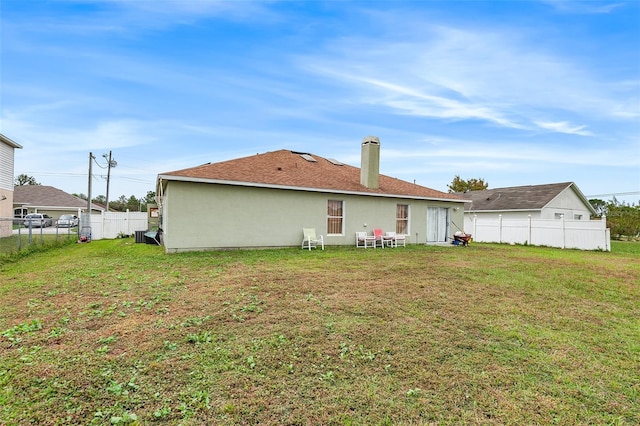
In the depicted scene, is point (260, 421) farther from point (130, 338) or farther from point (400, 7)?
point (400, 7)

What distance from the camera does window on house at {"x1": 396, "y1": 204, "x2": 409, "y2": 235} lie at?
15883mm

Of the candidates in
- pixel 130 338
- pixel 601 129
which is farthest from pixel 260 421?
pixel 601 129

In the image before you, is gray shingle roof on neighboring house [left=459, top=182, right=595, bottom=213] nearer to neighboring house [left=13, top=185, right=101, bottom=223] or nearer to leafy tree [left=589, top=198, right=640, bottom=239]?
leafy tree [left=589, top=198, right=640, bottom=239]

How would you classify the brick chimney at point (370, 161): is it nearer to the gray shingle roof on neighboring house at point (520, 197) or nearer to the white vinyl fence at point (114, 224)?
the white vinyl fence at point (114, 224)

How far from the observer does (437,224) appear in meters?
17.2

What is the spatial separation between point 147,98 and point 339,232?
1029 centimetres

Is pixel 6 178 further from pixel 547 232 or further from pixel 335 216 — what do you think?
pixel 547 232

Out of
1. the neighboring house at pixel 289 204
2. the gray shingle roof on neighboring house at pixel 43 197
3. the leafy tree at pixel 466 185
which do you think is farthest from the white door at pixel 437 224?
the gray shingle roof on neighboring house at pixel 43 197

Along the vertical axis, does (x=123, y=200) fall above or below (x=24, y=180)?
below

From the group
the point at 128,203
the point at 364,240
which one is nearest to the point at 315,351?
the point at 364,240

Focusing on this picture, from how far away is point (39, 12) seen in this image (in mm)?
9219

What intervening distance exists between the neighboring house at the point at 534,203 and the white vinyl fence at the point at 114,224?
20.9 meters

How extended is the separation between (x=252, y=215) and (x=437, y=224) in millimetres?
10074

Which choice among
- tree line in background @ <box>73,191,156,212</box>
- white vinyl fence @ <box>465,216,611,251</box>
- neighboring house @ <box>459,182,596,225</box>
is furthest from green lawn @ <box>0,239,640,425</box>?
tree line in background @ <box>73,191,156,212</box>
